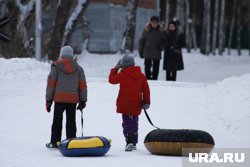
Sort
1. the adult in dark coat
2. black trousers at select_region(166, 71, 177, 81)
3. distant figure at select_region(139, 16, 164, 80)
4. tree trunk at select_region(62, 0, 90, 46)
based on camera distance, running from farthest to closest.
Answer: tree trunk at select_region(62, 0, 90, 46)
black trousers at select_region(166, 71, 177, 81)
the adult in dark coat
distant figure at select_region(139, 16, 164, 80)

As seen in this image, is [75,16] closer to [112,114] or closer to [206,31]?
[112,114]

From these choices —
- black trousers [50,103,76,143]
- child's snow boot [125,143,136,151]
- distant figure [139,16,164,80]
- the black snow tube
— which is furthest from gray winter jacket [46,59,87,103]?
distant figure [139,16,164,80]

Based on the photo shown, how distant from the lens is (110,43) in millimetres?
49438

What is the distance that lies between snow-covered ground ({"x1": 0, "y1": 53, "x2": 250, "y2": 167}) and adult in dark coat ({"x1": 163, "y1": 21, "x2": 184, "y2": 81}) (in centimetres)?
180

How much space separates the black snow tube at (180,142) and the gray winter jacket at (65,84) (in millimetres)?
1612

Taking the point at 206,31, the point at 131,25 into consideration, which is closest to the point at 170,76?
the point at 131,25

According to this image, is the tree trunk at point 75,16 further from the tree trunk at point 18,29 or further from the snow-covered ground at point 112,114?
the snow-covered ground at point 112,114

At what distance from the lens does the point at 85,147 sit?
13344 millimetres

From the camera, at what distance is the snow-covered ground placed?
13656 millimetres

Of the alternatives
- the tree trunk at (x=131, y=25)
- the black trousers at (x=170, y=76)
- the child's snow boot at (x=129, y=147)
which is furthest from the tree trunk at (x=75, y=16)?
the child's snow boot at (x=129, y=147)

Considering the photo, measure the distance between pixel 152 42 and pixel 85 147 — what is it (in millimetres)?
10178

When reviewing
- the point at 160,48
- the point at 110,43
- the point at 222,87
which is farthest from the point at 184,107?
the point at 110,43

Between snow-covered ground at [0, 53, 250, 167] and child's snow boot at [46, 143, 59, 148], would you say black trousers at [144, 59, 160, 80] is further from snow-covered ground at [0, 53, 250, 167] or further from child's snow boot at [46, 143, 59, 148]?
child's snow boot at [46, 143, 59, 148]

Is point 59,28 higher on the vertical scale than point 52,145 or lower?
higher
